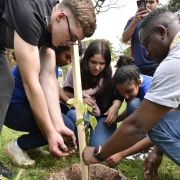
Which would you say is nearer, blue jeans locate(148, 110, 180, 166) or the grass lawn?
blue jeans locate(148, 110, 180, 166)

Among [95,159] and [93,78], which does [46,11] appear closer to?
[95,159]

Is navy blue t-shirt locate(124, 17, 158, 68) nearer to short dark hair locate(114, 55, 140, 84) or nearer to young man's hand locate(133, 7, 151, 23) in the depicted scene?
young man's hand locate(133, 7, 151, 23)

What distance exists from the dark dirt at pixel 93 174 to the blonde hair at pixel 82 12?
43.7 inches

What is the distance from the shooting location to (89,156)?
193 centimetres

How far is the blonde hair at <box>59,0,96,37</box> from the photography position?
1.96 meters

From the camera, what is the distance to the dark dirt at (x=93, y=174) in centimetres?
216

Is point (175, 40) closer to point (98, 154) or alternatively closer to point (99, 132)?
point (98, 154)

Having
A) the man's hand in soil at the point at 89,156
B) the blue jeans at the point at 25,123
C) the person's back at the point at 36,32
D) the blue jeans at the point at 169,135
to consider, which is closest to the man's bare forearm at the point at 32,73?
the person's back at the point at 36,32

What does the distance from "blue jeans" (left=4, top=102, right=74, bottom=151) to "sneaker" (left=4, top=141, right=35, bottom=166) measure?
6 centimetres

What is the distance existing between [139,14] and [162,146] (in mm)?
1852

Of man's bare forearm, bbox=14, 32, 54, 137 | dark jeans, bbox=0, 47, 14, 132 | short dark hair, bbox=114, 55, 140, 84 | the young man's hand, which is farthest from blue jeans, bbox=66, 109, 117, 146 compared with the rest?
the young man's hand

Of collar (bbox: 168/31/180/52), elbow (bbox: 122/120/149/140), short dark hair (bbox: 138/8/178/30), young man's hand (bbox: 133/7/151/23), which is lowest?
elbow (bbox: 122/120/149/140)

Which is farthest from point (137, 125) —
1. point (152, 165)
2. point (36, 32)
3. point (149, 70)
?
point (149, 70)

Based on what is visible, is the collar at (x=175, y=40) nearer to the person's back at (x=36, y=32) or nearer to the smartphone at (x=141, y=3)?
the person's back at (x=36, y=32)
